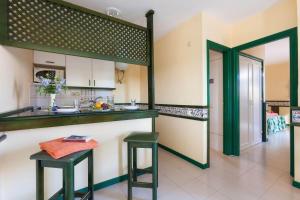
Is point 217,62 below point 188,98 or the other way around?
the other way around

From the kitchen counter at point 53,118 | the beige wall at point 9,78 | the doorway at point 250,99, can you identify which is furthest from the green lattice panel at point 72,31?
the doorway at point 250,99

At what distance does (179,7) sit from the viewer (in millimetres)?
2361

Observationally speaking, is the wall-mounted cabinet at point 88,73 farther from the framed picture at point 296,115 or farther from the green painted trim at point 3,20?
the framed picture at point 296,115

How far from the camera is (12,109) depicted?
158 centimetres

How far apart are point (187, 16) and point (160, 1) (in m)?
0.65

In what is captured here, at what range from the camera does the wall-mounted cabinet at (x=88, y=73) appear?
3.03m

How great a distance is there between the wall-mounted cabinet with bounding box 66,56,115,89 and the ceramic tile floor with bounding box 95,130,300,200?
6.68 feet

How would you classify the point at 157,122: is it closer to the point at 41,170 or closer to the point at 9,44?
the point at 41,170

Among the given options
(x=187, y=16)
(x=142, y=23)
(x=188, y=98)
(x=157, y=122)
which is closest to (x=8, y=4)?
(x=142, y=23)

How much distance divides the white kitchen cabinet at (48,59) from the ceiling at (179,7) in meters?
1.13

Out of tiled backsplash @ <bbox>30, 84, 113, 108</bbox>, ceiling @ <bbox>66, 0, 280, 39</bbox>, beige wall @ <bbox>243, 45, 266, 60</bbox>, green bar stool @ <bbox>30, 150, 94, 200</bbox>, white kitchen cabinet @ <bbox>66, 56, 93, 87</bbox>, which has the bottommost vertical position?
green bar stool @ <bbox>30, 150, 94, 200</bbox>

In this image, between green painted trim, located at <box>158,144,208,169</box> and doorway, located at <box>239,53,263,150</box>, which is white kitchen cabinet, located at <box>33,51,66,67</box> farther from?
doorway, located at <box>239,53,263,150</box>

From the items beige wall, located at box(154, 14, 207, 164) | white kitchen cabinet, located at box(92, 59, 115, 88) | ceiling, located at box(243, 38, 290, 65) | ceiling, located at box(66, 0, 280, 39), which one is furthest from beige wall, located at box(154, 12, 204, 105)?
ceiling, located at box(243, 38, 290, 65)

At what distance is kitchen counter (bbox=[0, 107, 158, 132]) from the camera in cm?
132
